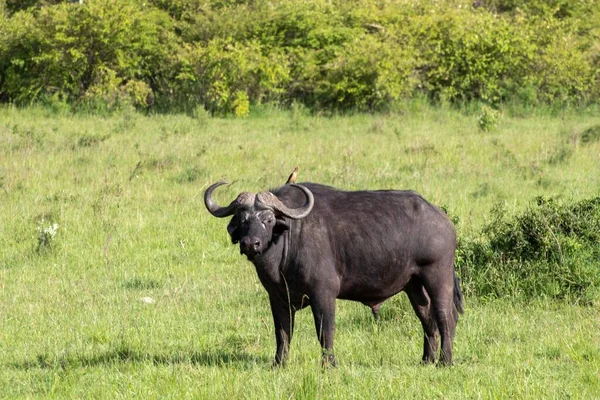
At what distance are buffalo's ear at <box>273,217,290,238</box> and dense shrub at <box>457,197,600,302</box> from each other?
2.90 m

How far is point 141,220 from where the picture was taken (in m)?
12.6

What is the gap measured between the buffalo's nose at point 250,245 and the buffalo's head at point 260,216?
0.01 metres

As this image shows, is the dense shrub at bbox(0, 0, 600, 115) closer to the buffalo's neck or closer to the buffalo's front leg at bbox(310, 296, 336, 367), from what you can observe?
the buffalo's neck

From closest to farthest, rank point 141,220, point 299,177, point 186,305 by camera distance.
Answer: point 186,305 → point 141,220 → point 299,177

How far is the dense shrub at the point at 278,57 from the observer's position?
78.4 feet

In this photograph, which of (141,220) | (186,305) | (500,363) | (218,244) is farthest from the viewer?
(141,220)

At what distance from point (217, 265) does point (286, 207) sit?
13.0 ft

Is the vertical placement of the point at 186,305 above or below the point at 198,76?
above

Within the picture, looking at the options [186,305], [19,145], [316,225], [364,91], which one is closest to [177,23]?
[364,91]

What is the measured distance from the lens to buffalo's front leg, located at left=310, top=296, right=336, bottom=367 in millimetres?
7238

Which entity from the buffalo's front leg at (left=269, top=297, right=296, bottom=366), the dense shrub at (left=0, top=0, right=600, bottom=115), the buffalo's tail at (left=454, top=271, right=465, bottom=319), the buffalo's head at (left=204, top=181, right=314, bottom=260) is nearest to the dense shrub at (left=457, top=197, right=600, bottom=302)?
the buffalo's tail at (left=454, top=271, right=465, bottom=319)

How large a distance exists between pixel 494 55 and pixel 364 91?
3.53 m

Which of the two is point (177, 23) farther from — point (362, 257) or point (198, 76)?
point (362, 257)

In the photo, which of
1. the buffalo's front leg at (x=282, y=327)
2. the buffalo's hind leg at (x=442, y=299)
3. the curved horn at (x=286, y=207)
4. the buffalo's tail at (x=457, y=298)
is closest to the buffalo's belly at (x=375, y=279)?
the buffalo's hind leg at (x=442, y=299)
